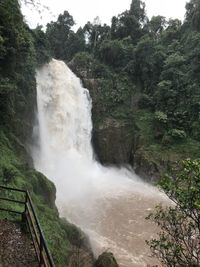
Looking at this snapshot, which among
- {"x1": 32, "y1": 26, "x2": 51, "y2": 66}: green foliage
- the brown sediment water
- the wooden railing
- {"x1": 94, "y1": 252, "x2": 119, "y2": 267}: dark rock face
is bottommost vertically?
the brown sediment water

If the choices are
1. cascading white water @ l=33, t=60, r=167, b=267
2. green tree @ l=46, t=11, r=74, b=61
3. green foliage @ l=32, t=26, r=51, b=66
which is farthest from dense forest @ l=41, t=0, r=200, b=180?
green tree @ l=46, t=11, r=74, b=61

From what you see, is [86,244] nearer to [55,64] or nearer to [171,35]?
[55,64]

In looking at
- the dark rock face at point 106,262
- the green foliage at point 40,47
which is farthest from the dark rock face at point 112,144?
the dark rock face at point 106,262

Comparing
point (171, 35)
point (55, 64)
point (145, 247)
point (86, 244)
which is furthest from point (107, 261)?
point (171, 35)

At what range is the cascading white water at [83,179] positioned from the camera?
1495 centimetres

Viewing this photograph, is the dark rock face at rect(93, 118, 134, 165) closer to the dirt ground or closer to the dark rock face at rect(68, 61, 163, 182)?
the dark rock face at rect(68, 61, 163, 182)

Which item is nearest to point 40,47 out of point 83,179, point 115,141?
point 115,141

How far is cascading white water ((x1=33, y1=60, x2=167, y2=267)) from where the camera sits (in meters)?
15.0

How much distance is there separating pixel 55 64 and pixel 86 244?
749 inches

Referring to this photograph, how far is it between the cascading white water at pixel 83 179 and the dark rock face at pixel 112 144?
0.80 meters

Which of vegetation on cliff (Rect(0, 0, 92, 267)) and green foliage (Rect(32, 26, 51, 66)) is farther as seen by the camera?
green foliage (Rect(32, 26, 51, 66))

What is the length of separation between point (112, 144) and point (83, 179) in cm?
551

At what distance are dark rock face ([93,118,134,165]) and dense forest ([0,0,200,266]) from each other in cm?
8

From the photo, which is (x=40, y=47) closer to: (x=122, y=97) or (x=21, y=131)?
(x=122, y=97)
